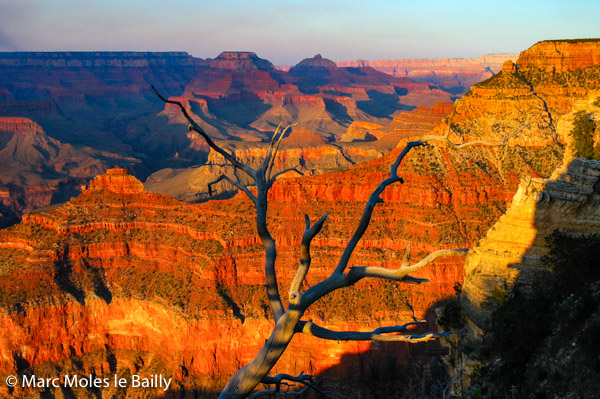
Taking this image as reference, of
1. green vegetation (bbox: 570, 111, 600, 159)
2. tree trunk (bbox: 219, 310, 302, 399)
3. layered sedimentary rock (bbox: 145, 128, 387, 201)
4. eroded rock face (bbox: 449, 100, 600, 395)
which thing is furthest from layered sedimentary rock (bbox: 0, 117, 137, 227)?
tree trunk (bbox: 219, 310, 302, 399)

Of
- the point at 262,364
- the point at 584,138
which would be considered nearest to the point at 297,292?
the point at 262,364

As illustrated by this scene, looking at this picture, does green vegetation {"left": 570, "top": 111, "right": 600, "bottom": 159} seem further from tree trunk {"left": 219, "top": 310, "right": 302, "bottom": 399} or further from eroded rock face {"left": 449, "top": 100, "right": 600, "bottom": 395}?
tree trunk {"left": 219, "top": 310, "right": 302, "bottom": 399}

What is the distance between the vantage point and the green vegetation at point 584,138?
2752 centimetres

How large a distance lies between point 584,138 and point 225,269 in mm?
30359

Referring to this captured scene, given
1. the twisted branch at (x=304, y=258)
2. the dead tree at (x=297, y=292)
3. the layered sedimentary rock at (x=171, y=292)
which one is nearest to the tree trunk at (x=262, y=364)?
the dead tree at (x=297, y=292)

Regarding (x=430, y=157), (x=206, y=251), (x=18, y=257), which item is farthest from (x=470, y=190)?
(x=18, y=257)

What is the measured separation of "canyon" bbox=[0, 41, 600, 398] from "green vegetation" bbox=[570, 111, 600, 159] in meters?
7.01

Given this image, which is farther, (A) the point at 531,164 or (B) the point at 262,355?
(A) the point at 531,164

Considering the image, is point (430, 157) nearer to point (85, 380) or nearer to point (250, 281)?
point (250, 281)

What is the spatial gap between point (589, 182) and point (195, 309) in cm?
3322

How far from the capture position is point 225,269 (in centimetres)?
4603

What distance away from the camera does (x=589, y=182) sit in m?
17.8

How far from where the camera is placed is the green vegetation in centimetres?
2752

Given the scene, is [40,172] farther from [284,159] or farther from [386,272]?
[386,272]
